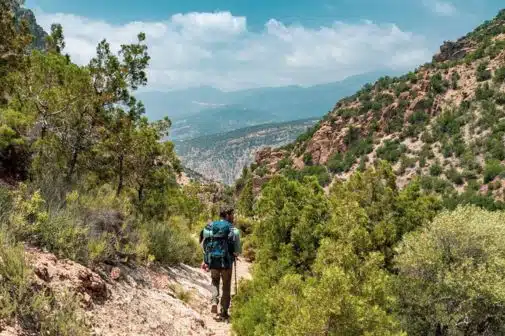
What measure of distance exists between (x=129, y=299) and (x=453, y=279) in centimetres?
726

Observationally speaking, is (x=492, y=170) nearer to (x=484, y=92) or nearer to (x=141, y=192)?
(x=484, y=92)

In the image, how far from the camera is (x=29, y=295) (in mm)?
5012

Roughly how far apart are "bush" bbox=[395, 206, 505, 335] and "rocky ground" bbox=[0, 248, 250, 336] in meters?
4.72

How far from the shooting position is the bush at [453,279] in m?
9.65

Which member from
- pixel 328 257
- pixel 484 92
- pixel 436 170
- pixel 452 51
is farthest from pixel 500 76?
pixel 328 257

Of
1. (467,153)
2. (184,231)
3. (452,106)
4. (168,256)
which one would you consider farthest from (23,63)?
(452,106)

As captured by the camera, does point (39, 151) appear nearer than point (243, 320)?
No

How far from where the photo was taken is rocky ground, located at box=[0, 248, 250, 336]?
5934 millimetres

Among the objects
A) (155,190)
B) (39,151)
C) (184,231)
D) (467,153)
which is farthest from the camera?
(467,153)

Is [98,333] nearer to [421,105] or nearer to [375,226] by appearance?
[375,226]

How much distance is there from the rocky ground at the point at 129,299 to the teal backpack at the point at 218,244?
3.74ft

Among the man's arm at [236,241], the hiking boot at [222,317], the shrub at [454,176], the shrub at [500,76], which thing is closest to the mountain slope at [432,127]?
the shrub at [500,76]

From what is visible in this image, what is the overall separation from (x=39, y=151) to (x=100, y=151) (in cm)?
199

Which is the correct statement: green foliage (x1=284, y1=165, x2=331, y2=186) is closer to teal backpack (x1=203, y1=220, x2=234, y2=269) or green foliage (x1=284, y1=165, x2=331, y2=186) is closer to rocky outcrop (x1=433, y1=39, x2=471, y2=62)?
rocky outcrop (x1=433, y1=39, x2=471, y2=62)
